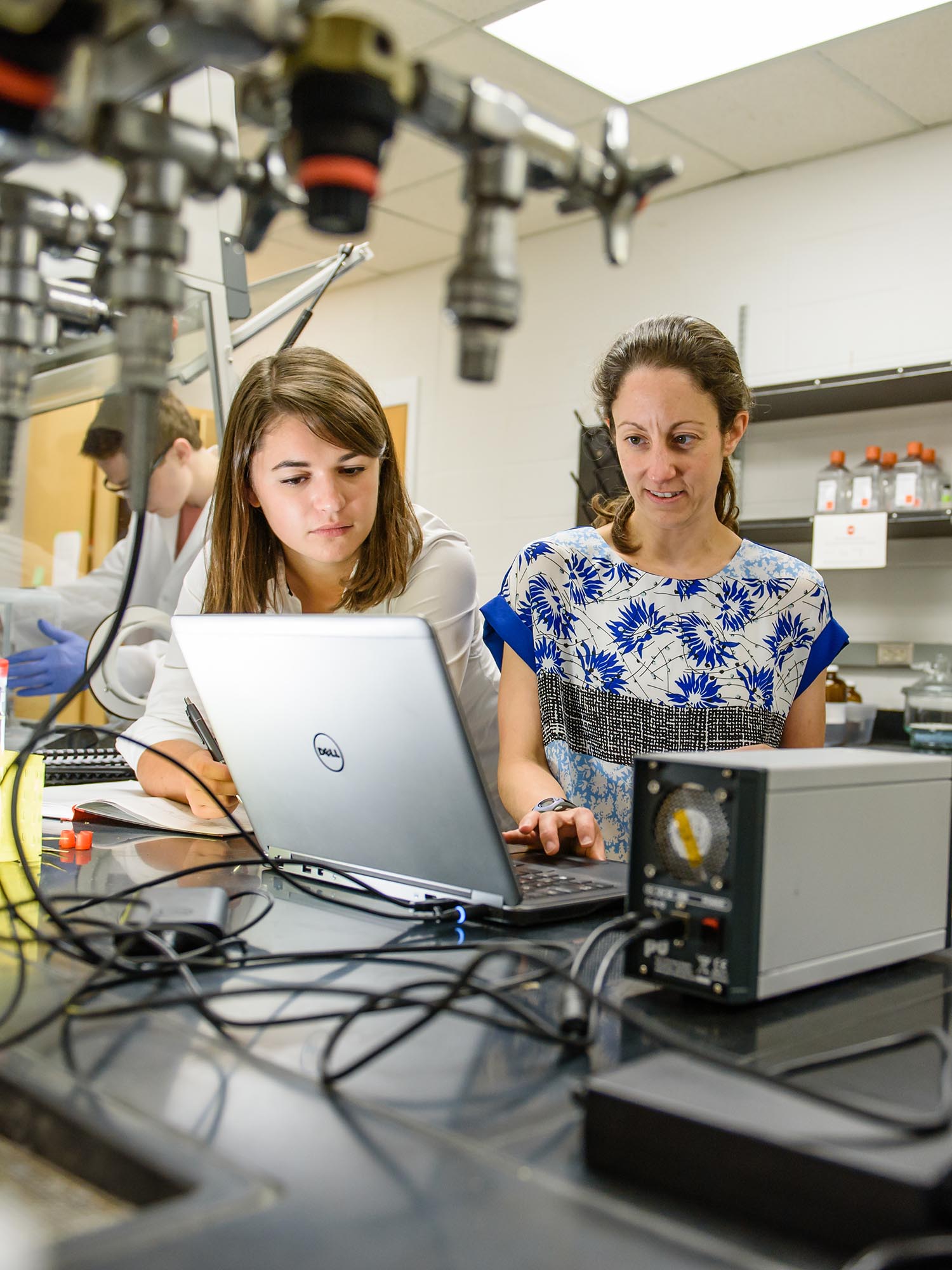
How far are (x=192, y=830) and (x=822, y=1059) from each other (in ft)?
2.73

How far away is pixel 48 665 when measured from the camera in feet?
6.37

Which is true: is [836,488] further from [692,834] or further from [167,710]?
[692,834]

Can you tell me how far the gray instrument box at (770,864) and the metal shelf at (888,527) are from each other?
2.15 m

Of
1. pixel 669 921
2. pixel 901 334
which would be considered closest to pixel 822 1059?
pixel 669 921

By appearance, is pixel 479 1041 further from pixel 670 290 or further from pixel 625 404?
pixel 670 290

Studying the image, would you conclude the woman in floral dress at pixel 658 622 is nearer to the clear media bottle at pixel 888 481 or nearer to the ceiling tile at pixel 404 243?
the clear media bottle at pixel 888 481

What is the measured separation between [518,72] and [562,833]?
7.70 ft

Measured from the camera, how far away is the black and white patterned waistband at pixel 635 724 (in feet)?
4.77

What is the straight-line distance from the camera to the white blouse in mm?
1466

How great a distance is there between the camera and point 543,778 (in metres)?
1.43

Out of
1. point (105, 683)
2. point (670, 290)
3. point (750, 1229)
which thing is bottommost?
point (750, 1229)

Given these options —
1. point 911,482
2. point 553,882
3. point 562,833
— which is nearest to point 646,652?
point 562,833

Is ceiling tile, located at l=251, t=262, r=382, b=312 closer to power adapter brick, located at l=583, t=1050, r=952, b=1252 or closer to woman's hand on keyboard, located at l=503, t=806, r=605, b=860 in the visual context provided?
woman's hand on keyboard, located at l=503, t=806, r=605, b=860

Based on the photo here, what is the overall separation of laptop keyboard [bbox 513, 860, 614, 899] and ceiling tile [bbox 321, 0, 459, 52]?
86.6 inches
